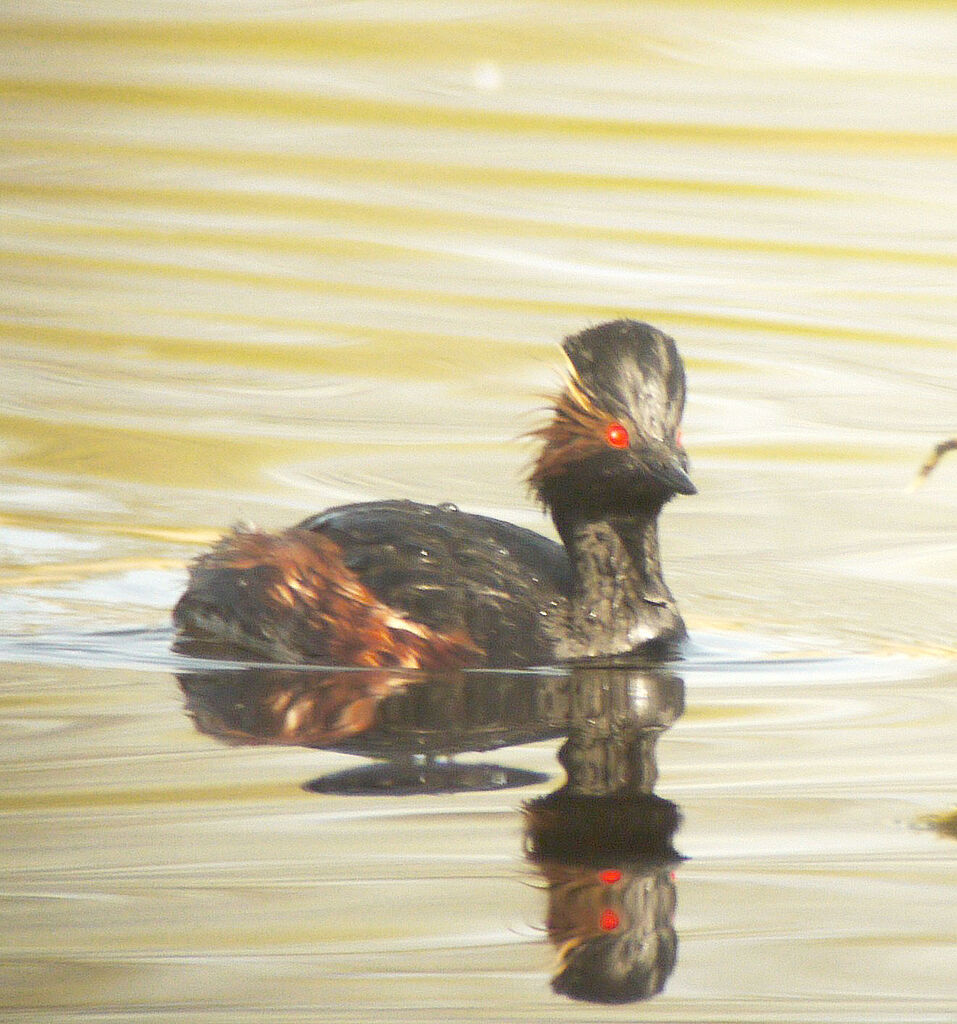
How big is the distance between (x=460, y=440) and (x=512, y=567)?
3.07 m

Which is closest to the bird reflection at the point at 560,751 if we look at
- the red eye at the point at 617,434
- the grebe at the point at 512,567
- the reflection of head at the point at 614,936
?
the reflection of head at the point at 614,936

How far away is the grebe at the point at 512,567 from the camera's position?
23.3 ft

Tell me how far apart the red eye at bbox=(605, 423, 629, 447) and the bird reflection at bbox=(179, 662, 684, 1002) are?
2.38 ft

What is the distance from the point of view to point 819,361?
11.7 meters

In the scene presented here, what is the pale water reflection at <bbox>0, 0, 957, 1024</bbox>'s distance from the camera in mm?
4719

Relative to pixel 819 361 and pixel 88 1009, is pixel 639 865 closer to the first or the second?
pixel 88 1009

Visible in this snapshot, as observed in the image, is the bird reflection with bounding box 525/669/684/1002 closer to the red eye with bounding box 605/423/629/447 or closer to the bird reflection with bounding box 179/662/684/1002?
the bird reflection with bounding box 179/662/684/1002

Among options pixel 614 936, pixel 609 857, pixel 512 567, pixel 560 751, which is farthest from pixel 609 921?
pixel 512 567

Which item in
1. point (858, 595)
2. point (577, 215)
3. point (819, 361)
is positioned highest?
point (577, 215)

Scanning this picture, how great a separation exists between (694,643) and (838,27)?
11210 mm

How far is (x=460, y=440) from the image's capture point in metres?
10.3

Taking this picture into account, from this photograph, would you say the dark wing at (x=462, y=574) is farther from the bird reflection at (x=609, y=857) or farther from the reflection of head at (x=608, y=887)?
the reflection of head at (x=608, y=887)

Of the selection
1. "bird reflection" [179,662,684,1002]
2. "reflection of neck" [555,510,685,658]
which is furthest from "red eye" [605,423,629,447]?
"bird reflection" [179,662,684,1002]

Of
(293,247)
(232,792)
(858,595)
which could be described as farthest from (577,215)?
(232,792)
